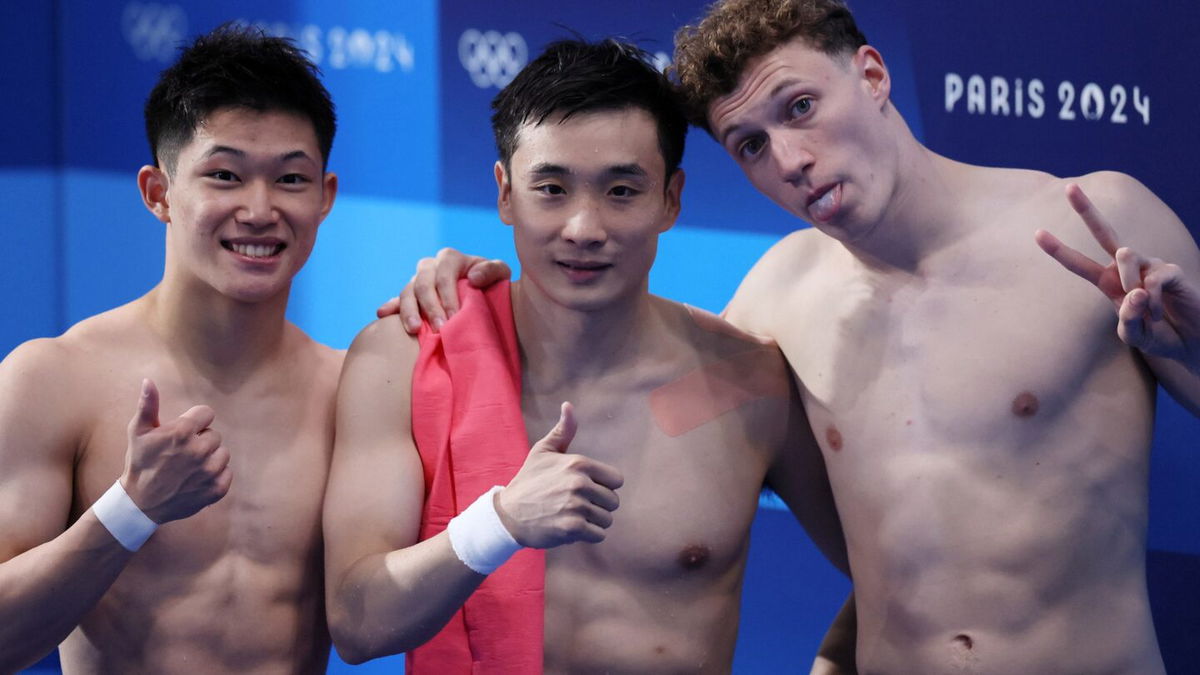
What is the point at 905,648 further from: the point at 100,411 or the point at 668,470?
the point at 100,411

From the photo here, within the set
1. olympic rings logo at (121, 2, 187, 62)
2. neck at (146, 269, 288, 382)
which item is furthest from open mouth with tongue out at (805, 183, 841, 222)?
olympic rings logo at (121, 2, 187, 62)

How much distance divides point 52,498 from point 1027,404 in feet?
4.43

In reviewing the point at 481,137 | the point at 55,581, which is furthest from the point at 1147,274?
the point at 481,137

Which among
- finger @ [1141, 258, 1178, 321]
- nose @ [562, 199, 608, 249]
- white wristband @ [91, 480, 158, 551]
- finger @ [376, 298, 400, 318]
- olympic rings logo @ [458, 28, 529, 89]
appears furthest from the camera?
olympic rings logo @ [458, 28, 529, 89]

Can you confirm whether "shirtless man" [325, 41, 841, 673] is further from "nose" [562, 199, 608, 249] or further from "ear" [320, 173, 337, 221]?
"ear" [320, 173, 337, 221]

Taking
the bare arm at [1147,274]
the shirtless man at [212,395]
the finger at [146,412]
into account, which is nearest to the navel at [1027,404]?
the bare arm at [1147,274]

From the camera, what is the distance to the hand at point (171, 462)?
1699 mm

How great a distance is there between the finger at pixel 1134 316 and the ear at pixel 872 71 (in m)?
0.57

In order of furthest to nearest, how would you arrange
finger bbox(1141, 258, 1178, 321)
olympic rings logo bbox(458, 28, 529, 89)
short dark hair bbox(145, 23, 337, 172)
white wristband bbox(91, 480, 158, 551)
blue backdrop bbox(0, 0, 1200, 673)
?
1. olympic rings logo bbox(458, 28, 529, 89)
2. blue backdrop bbox(0, 0, 1200, 673)
3. short dark hair bbox(145, 23, 337, 172)
4. white wristband bbox(91, 480, 158, 551)
5. finger bbox(1141, 258, 1178, 321)

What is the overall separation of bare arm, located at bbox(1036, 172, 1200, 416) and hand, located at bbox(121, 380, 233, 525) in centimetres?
106

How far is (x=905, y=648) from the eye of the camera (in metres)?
2.01

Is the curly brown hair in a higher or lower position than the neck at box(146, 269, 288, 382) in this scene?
higher

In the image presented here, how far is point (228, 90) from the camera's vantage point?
2.02 meters

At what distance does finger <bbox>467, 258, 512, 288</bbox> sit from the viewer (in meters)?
2.15
